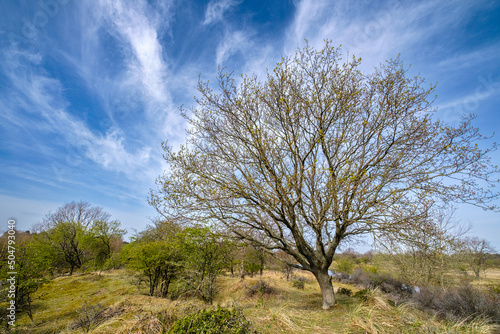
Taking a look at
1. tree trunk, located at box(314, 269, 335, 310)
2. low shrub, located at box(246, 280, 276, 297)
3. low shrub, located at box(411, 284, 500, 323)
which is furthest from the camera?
low shrub, located at box(246, 280, 276, 297)

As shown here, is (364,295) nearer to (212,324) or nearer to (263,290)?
(212,324)

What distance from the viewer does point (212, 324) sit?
127 inches

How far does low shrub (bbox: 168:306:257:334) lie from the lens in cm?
309

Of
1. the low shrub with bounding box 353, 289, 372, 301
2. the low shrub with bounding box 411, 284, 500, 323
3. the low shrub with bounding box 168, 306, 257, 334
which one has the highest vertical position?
the low shrub with bounding box 168, 306, 257, 334

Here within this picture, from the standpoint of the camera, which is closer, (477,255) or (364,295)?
(364,295)

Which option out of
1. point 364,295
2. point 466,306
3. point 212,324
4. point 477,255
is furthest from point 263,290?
point 477,255

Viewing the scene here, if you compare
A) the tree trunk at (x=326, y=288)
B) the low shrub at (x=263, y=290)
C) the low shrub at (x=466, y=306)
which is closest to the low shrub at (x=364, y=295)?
the tree trunk at (x=326, y=288)

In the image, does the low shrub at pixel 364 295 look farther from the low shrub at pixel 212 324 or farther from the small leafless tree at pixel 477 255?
the small leafless tree at pixel 477 255

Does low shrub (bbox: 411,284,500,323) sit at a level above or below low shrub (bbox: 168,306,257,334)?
below

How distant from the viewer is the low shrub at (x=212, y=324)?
309cm

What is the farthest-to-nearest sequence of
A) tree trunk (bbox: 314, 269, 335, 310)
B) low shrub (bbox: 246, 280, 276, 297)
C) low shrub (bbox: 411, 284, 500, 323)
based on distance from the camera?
low shrub (bbox: 246, 280, 276, 297) → tree trunk (bbox: 314, 269, 335, 310) → low shrub (bbox: 411, 284, 500, 323)

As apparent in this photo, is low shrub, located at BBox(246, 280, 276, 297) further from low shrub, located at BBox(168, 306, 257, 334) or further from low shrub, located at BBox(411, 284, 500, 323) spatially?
low shrub, located at BBox(168, 306, 257, 334)

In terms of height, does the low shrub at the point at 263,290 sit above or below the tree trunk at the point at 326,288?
below

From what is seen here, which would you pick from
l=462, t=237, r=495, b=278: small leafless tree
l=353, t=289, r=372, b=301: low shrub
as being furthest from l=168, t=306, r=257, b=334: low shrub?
l=462, t=237, r=495, b=278: small leafless tree
